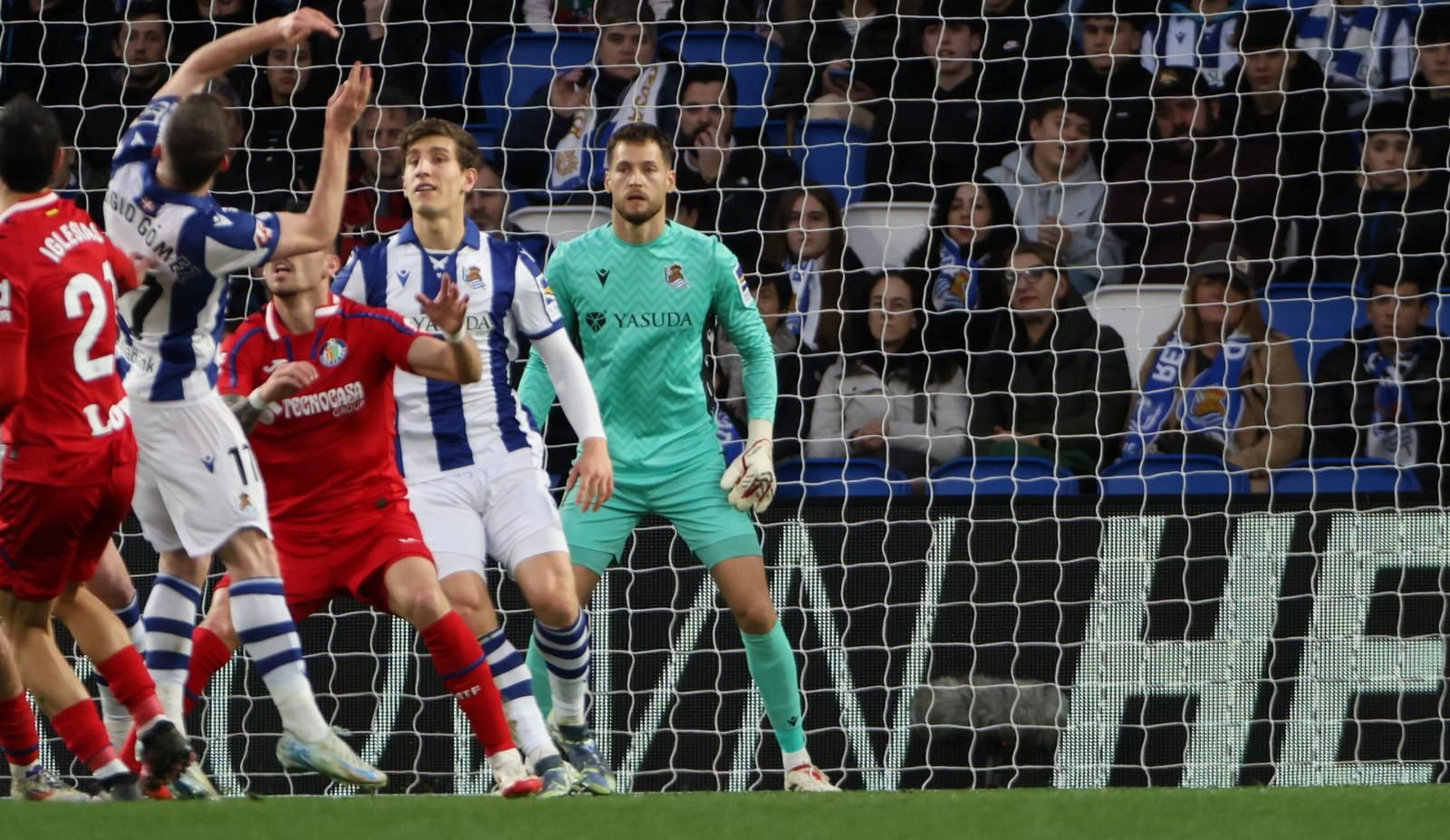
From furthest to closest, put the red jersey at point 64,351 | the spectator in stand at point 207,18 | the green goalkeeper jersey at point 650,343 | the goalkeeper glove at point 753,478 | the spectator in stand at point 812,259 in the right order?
1. the spectator in stand at point 207,18
2. the spectator in stand at point 812,259
3. the green goalkeeper jersey at point 650,343
4. the goalkeeper glove at point 753,478
5. the red jersey at point 64,351

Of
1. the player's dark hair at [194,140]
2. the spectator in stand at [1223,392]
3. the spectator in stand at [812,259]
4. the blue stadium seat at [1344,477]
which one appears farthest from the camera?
the spectator in stand at [812,259]

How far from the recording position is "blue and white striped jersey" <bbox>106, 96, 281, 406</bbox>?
4.44 m

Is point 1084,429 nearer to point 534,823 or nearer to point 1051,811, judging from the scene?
point 1051,811

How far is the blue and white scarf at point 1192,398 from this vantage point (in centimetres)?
683

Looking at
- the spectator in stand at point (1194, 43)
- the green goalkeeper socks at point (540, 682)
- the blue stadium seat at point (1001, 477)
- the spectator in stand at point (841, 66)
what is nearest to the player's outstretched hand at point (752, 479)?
the green goalkeeper socks at point (540, 682)

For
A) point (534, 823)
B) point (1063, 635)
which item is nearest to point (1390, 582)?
point (1063, 635)

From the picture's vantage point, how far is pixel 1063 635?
20.4 ft

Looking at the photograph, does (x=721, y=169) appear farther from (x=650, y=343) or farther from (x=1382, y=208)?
(x=1382, y=208)

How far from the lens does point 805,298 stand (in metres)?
7.25

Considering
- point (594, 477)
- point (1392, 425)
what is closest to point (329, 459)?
point (594, 477)

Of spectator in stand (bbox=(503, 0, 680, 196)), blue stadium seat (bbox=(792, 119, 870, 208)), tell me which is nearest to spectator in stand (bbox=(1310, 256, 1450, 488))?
blue stadium seat (bbox=(792, 119, 870, 208))

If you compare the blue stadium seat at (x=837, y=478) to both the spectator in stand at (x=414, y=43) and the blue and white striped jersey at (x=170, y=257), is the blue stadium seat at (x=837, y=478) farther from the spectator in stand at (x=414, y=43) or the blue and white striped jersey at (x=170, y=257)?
the blue and white striped jersey at (x=170, y=257)

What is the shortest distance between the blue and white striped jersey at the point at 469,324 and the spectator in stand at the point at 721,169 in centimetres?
218

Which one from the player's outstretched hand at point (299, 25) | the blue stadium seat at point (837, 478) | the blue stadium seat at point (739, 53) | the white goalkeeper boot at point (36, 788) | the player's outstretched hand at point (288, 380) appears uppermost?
the blue stadium seat at point (739, 53)
